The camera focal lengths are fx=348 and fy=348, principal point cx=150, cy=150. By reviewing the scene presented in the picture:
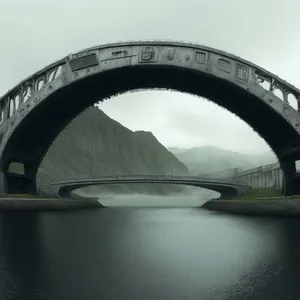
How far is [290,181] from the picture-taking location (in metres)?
54.9

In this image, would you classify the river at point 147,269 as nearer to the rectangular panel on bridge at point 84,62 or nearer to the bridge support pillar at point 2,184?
the rectangular panel on bridge at point 84,62

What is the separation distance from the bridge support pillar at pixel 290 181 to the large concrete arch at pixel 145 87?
149 mm

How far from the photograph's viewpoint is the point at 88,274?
10203mm

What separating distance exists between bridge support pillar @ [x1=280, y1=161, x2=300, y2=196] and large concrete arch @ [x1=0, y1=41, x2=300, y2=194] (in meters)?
0.15

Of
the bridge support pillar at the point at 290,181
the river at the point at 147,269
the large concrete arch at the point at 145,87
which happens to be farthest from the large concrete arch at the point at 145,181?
the river at the point at 147,269

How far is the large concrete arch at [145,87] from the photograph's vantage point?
45.9m

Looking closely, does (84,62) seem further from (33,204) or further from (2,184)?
(2,184)

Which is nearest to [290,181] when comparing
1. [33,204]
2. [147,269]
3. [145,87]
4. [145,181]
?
[145,87]

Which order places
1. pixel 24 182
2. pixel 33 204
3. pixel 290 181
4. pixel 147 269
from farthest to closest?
pixel 24 182
pixel 290 181
pixel 33 204
pixel 147 269

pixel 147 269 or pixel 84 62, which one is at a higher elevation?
pixel 84 62

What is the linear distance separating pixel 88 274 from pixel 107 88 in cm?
4878

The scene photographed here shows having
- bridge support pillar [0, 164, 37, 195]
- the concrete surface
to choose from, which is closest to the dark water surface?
the concrete surface

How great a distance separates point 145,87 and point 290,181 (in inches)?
1102

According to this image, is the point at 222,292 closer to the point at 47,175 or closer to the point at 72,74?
the point at 72,74
